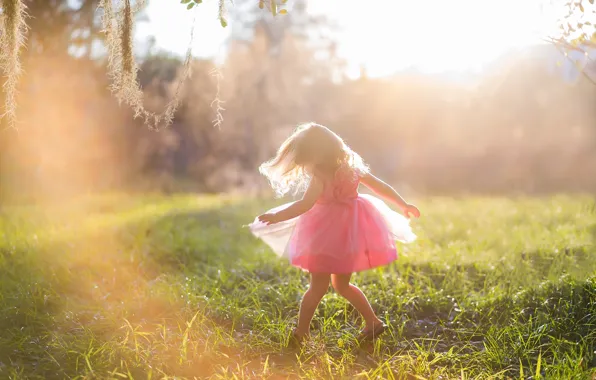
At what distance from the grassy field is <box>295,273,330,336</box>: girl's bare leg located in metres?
0.17

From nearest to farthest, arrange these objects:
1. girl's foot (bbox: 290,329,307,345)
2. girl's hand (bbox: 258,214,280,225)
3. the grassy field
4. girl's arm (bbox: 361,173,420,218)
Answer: the grassy field → girl's hand (bbox: 258,214,280,225) → girl's foot (bbox: 290,329,307,345) → girl's arm (bbox: 361,173,420,218)

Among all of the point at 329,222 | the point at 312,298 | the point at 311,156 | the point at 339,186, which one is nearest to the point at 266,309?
the point at 312,298

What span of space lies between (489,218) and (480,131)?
14686 mm

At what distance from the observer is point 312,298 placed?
398 cm

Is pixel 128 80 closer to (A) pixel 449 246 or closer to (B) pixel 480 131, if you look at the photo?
(A) pixel 449 246

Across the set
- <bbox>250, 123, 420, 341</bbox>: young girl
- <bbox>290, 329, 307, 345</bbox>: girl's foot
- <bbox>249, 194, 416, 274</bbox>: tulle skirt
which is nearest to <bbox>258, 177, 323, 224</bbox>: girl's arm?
<bbox>250, 123, 420, 341</bbox>: young girl

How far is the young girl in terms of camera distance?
382 cm

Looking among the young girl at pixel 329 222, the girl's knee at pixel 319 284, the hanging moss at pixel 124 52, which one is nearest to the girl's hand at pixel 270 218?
the young girl at pixel 329 222

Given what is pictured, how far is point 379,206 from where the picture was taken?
14.0 ft

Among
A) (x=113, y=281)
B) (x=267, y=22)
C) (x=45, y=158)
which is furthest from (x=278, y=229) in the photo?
(x=267, y=22)

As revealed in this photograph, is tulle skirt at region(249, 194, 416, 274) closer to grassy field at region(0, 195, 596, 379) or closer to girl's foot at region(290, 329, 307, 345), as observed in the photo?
girl's foot at region(290, 329, 307, 345)

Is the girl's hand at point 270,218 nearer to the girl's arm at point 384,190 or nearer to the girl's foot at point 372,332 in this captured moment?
the girl's arm at point 384,190

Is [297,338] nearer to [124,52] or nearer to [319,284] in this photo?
[319,284]

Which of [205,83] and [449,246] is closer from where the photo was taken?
[449,246]
